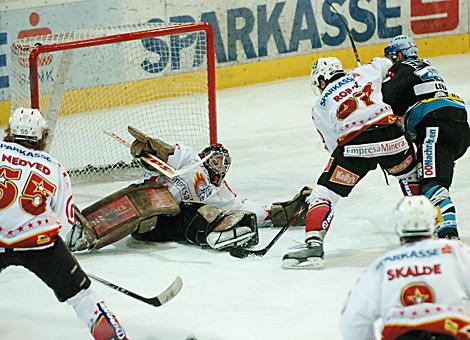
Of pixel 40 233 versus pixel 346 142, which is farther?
pixel 346 142

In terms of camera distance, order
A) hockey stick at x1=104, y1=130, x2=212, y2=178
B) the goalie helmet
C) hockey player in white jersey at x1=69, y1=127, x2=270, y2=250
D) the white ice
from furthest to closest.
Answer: hockey stick at x1=104, y1=130, x2=212, y2=178 → the goalie helmet → hockey player in white jersey at x1=69, y1=127, x2=270, y2=250 → the white ice

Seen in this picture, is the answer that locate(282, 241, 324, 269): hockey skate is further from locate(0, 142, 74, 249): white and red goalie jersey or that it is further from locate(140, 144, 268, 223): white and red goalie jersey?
locate(0, 142, 74, 249): white and red goalie jersey

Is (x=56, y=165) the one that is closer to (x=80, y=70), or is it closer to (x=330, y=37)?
(x=80, y=70)

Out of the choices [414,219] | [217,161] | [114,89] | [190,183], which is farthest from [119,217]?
[114,89]

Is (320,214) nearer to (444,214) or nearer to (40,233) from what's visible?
(444,214)

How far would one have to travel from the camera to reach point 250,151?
884 cm

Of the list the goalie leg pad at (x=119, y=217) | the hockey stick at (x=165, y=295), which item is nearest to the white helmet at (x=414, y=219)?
the hockey stick at (x=165, y=295)

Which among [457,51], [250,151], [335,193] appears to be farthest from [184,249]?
[457,51]

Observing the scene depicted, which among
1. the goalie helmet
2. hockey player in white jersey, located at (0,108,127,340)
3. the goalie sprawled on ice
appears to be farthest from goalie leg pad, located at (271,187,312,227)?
hockey player in white jersey, located at (0,108,127,340)

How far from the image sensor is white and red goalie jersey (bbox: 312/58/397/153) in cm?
588

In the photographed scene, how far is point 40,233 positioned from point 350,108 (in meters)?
2.03

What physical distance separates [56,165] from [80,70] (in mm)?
4930

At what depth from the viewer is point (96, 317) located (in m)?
4.41

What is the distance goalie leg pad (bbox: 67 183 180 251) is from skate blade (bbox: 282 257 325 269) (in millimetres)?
745
